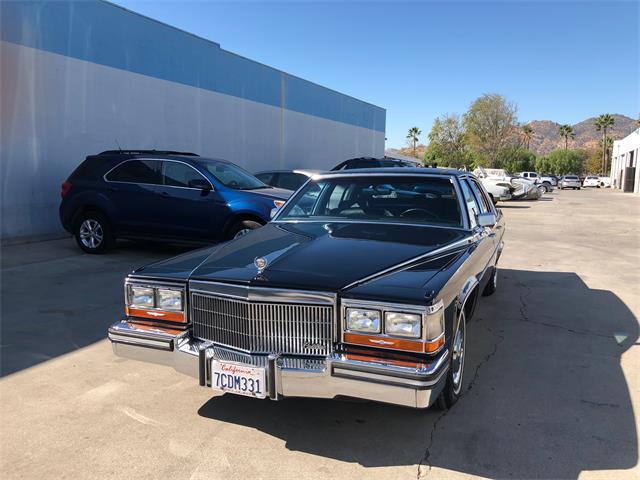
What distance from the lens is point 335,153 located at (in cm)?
2331

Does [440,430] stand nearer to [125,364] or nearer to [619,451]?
[619,451]

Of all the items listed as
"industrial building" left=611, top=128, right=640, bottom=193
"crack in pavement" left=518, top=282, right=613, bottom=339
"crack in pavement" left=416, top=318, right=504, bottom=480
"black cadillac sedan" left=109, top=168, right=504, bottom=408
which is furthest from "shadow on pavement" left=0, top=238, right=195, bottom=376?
"industrial building" left=611, top=128, right=640, bottom=193

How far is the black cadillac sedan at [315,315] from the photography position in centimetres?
265

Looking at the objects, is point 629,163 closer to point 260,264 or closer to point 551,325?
point 551,325

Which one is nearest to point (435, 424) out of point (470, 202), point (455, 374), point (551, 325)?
point (455, 374)

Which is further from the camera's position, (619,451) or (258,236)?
(258,236)

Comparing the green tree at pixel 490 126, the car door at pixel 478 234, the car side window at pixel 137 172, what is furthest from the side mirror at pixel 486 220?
the green tree at pixel 490 126

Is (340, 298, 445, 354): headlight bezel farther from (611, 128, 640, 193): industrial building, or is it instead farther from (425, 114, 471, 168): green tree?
(425, 114, 471, 168): green tree

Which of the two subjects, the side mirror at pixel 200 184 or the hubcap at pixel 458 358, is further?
the side mirror at pixel 200 184

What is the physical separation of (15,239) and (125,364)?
7.10 metres

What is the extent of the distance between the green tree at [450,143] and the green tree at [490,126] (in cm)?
168

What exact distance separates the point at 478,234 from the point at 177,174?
226 inches

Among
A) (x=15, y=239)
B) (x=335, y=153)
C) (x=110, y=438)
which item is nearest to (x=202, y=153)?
(x=15, y=239)

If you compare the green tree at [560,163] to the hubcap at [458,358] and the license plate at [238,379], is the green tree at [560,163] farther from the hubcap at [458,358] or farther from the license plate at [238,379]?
the license plate at [238,379]
